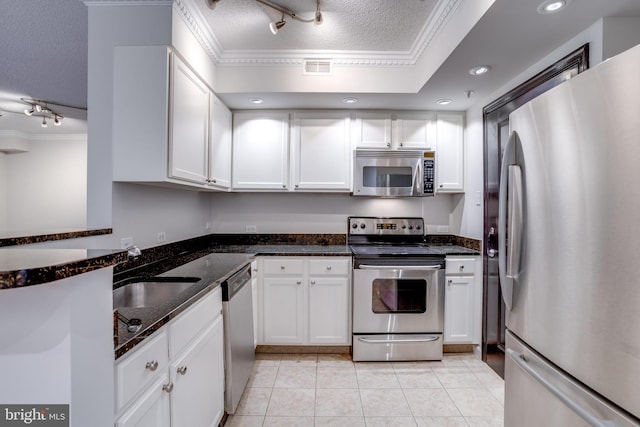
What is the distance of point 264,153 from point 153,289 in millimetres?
1655

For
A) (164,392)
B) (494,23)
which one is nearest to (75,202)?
(164,392)

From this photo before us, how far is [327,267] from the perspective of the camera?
2668 mm

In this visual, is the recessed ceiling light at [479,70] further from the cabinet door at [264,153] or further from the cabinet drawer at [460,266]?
the cabinet door at [264,153]

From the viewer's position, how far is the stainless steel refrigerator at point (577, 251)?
0.77 metres

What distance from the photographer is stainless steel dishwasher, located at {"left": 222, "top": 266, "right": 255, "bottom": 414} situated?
1785 mm

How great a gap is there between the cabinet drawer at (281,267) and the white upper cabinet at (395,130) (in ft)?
4.19

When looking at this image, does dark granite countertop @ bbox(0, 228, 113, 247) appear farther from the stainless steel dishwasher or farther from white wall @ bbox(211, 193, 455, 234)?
white wall @ bbox(211, 193, 455, 234)

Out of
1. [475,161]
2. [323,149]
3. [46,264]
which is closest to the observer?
[46,264]

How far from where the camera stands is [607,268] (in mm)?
816

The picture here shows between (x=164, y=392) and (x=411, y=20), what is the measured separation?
250cm

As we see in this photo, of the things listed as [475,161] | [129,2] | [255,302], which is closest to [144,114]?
[129,2]

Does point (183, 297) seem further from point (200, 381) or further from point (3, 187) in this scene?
point (3, 187)

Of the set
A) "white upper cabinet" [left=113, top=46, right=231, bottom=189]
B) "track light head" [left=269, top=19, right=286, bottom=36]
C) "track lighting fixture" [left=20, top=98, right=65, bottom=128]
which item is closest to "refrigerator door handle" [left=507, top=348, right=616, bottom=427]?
"white upper cabinet" [left=113, top=46, right=231, bottom=189]

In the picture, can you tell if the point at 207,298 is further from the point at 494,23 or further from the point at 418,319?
the point at 494,23
